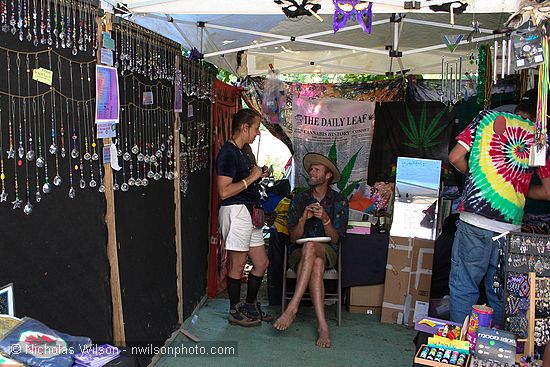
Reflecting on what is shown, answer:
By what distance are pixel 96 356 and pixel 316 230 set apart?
2.43 meters

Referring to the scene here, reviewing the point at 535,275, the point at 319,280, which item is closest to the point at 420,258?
the point at 319,280

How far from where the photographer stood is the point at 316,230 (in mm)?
3908

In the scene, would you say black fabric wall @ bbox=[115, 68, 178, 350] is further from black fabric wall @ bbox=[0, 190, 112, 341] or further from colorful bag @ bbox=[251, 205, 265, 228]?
colorful bag @ bbox=[251, 205, 265, 228]

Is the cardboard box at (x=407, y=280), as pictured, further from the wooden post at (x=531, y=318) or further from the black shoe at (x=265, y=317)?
the wooden post at (x=531, y=318)

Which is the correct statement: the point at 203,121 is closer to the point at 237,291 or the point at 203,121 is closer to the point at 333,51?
the point at 237,291

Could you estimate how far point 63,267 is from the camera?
207 cm

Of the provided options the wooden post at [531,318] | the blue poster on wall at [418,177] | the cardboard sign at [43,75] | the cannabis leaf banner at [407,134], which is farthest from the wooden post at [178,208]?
the cannabis leaf banner at [407,134]

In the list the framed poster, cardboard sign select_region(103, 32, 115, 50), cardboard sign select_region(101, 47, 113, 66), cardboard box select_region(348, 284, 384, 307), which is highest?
cardboard sign select_region(103, 32, 115, 50)

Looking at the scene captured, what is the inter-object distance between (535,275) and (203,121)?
7.97 ft

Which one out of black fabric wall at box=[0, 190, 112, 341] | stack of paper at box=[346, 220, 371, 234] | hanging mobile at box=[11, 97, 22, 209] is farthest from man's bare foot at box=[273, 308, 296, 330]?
hanging mobile at box=[11, 97, 22, 209]

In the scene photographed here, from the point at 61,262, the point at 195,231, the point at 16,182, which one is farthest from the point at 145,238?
the point at 16,182

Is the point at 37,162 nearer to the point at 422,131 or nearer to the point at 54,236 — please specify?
the point at 54,236

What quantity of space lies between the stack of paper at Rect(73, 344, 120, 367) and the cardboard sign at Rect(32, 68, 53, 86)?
91 centimetres

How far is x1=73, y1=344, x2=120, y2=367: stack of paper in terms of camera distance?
5.21 ft
